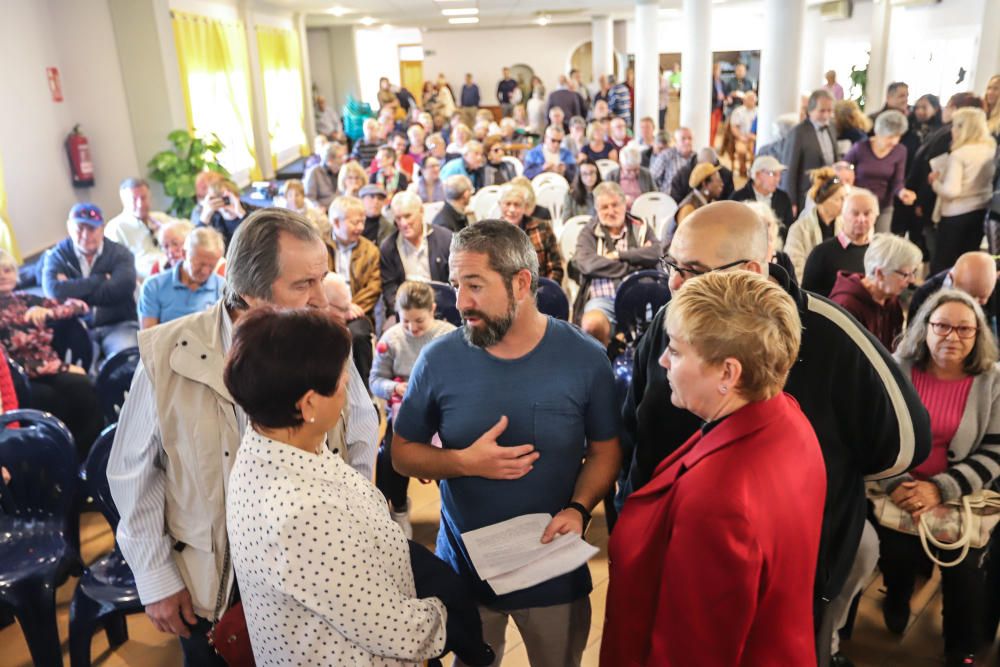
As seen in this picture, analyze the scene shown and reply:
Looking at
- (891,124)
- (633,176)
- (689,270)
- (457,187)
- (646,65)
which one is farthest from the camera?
(646,65)

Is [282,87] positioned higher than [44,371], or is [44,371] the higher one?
[282,87]

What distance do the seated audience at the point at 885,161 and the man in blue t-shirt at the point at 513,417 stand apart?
5128 millimetres

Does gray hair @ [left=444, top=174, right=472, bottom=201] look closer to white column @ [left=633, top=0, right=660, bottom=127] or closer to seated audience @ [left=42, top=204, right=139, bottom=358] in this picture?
seated audience @ [left=42, top=204, right=139, bottom=358]

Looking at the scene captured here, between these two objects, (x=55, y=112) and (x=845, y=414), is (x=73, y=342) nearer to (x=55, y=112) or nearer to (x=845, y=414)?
(x=845, y=414)

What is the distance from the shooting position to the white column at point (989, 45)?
1020 cm

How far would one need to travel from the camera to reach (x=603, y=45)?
2028cm

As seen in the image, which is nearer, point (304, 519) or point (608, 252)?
point (304, 519)

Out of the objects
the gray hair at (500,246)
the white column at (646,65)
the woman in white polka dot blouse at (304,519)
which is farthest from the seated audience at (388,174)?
the white column at (646,65)

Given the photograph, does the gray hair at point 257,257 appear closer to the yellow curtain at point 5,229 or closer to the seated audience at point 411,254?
the seated audience at point 411,254

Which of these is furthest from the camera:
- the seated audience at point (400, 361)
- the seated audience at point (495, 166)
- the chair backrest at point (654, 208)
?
the seated audience at point (495, 166)

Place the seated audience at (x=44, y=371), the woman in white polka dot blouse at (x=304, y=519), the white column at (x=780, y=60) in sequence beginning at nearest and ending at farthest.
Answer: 1. the woman in white polka dot blouse at (x=304, y=519)
2. the seated audience at (x=44, y=371)
3. the white column at (x=780, y=60)

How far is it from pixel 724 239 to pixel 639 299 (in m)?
2.32

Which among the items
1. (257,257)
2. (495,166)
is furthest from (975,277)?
(495,166)

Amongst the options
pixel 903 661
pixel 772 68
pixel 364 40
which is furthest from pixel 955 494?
pixel 364 40
